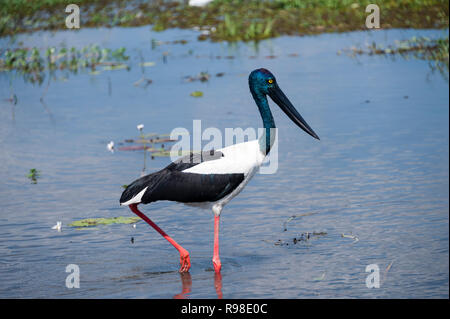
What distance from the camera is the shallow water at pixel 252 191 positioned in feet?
16.7

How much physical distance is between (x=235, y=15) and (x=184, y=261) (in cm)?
1261

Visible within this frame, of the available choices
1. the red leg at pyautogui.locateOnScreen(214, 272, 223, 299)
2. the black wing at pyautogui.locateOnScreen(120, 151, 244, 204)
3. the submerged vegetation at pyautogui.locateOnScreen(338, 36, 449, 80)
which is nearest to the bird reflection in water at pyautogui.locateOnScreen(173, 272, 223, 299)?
the red leg at pyautogui.locateOnScreen(214, 272, 223, 299)

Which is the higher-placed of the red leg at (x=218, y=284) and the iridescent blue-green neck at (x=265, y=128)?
the iridescent blue-green neck at (x=265, y=128)

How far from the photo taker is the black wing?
17.5 feet

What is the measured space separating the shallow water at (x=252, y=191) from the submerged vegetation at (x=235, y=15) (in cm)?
316

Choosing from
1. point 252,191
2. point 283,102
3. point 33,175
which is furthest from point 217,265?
point 33,175

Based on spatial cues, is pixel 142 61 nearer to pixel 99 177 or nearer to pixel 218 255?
pixel 99 177

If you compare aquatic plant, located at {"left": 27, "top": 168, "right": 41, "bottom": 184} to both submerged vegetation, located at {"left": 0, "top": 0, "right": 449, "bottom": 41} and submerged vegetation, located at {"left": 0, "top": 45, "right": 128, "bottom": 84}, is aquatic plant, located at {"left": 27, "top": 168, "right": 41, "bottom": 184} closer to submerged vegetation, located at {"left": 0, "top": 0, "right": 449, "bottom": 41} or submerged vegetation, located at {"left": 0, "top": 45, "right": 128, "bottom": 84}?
submerged vegetation, located at {"left": 0, "top": 45, "right": 128, "bottom": 84}

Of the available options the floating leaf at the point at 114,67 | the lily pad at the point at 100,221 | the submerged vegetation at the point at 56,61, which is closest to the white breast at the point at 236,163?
the lily pad at the point at 100,221

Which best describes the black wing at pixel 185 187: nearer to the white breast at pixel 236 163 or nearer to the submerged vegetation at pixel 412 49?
the white breast at pixel 236 163

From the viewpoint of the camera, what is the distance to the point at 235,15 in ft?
56.9

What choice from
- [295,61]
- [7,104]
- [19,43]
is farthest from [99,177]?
[19,43]

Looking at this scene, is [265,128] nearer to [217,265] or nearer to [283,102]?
[283,102]

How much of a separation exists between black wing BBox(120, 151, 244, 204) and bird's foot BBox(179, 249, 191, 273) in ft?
1.14
